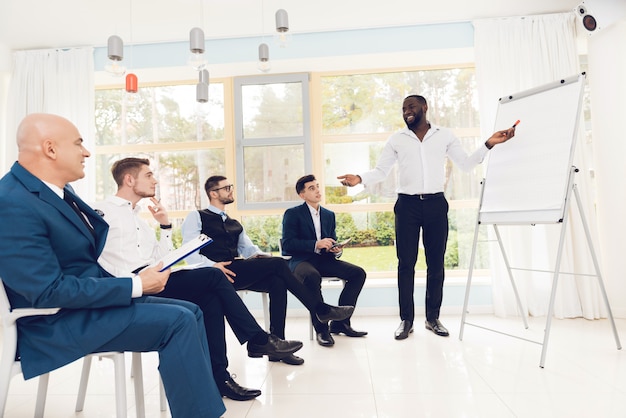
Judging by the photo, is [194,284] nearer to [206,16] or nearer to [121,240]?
[121,240]

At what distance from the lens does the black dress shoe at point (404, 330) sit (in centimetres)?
308

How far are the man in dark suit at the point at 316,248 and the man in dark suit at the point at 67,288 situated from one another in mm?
1624

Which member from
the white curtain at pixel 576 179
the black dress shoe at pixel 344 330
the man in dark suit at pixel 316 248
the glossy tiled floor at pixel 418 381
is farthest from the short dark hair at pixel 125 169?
the white curtain at pixel 576 179

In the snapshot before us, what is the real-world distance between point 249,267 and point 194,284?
1.94 feet

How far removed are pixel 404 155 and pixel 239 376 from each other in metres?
2.00

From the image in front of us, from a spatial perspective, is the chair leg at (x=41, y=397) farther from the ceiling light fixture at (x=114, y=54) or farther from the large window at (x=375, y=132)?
the large window at (x=375, y=132)

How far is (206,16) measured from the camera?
375cm

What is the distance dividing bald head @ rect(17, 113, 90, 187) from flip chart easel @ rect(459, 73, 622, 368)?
2.50m

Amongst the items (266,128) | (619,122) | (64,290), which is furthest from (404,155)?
(64,290)

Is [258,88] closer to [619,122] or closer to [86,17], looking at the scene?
[86,17]

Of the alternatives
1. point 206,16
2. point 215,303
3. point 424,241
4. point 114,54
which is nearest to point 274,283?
point 215,303

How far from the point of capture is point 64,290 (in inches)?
51.4

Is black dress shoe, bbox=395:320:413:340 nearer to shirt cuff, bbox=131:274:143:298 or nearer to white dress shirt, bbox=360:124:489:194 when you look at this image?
white dress shirt, bbox=360:124:489:194

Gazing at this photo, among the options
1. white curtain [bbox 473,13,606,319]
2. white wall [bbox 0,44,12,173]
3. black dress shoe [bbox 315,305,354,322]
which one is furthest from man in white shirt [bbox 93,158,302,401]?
white wall [bbox 0,44,12,173]
